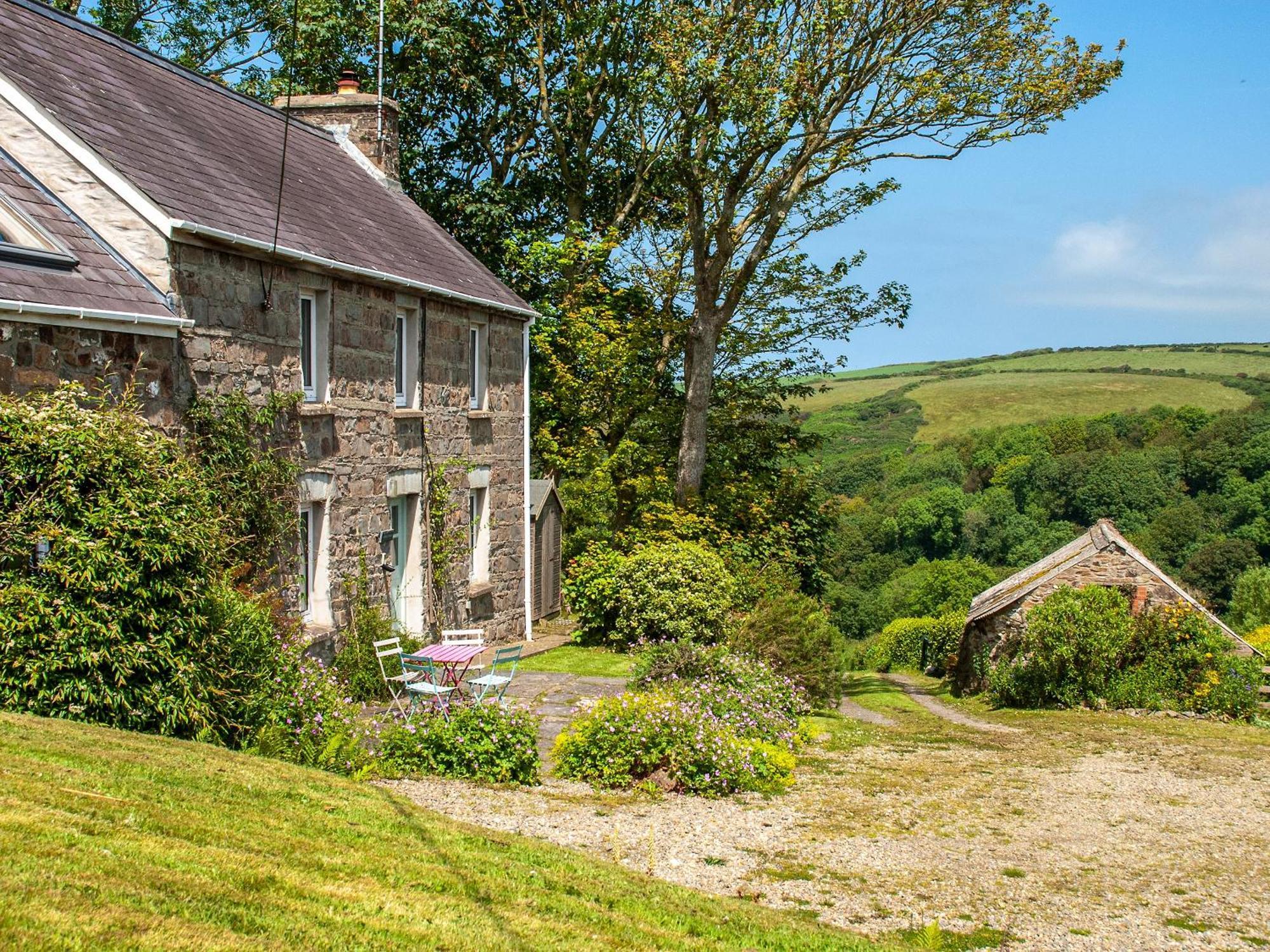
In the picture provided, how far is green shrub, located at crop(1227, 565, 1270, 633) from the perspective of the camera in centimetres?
4441

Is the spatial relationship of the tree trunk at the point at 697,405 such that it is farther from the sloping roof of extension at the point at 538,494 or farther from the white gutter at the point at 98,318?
the white gutter at the point at 98,318

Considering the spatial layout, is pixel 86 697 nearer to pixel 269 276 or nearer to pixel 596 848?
pixel 596 848

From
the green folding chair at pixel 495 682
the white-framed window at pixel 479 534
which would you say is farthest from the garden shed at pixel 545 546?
the green folding chair at pixel 495 682

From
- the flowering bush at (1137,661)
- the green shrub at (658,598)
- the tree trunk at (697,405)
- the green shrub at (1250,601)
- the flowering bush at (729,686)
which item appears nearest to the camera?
the flowering bush at (729,686)

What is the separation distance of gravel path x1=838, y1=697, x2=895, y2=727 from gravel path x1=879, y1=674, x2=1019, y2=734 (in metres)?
1.20

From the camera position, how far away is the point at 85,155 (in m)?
11.3

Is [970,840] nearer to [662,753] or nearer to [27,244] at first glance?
[662,753]

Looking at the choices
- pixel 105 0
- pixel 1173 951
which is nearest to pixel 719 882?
pixel 1173 951

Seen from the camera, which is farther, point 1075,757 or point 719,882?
point 1075,757

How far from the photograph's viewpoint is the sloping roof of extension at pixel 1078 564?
22.1 meters

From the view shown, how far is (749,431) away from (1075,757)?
15.0 meters

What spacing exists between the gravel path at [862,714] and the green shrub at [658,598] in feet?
9.82

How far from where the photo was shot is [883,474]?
9906 centimetres

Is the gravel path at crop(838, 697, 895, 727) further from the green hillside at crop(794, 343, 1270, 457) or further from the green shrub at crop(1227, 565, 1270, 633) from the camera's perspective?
the green hillside at crop(794, 343, 1270, 457)
